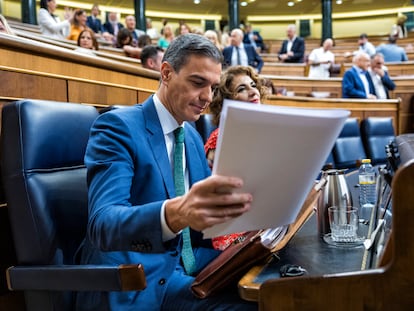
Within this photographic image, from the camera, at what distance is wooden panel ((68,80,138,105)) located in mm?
1260

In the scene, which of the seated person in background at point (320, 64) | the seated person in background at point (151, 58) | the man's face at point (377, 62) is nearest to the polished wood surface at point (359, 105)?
the man's face at point (377, 62)

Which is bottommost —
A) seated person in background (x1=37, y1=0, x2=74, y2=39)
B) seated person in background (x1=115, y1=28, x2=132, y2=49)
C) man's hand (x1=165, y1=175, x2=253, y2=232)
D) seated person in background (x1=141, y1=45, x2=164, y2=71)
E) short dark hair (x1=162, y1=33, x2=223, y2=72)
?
man's hand (x1=165, y1=175, x2=253, y2=232)

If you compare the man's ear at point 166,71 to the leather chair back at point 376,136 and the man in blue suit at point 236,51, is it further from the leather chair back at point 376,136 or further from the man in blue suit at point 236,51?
the man in blue suit at point 236,51

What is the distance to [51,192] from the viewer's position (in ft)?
2.27

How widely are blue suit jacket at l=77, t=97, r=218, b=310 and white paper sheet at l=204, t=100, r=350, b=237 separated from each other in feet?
0.36

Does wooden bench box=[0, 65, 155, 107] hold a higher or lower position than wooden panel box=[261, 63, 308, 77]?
lower

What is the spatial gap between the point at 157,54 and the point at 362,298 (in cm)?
196

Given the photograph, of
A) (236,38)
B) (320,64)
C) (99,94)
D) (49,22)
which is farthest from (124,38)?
(320,64)

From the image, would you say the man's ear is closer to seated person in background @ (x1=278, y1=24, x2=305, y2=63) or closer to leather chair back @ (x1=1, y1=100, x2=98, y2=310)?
leather chair back @ (x1=1, y1=100, x2=98, y2=310)

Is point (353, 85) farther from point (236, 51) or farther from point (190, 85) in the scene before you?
point (190, 85)

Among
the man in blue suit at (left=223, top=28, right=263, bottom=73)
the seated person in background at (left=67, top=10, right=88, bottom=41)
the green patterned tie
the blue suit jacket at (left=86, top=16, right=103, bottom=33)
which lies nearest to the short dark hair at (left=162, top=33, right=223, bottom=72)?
the green patterned tie

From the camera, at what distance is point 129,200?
0.67 m

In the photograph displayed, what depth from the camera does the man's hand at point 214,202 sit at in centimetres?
42

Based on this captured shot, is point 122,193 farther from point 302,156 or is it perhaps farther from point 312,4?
point 312,4
